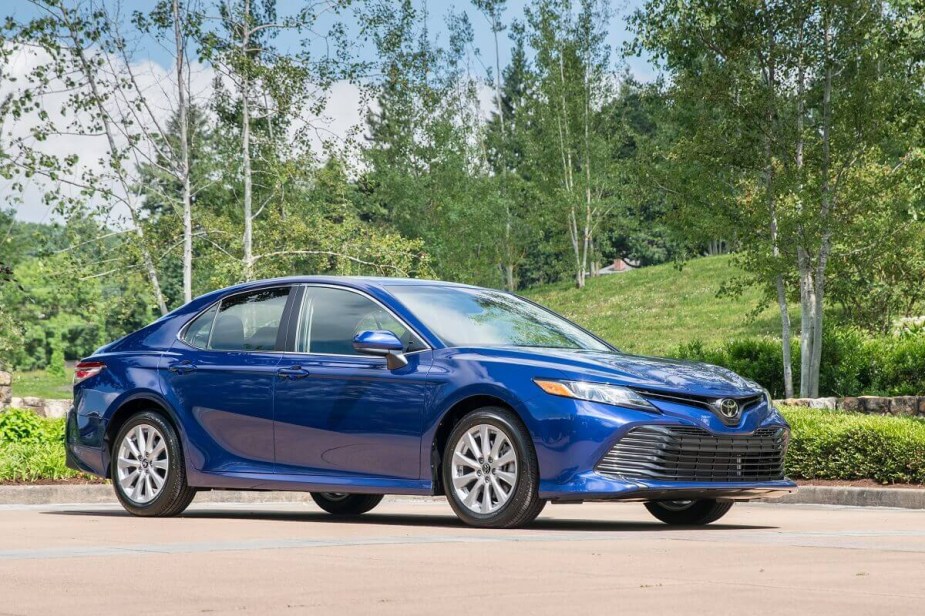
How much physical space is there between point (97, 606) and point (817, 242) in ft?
Answer: 64.5

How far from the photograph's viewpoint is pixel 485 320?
10.6 metres

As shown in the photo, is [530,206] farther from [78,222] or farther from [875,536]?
[875,536]

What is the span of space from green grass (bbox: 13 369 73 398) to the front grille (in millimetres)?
52584

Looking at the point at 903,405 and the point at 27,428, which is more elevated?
the point at 27,428

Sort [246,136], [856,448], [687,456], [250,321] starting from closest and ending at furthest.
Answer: [687,456], [250,321], [856,448], [246,136]

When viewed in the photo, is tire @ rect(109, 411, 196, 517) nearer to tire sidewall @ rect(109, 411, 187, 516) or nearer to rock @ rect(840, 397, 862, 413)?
tire sidewall @ rect(109, 411, 187, 516)

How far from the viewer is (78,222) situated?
3167cm

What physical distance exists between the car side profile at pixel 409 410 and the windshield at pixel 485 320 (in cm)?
2

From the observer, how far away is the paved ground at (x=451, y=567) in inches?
235

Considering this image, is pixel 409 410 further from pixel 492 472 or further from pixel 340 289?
pixel 340 289

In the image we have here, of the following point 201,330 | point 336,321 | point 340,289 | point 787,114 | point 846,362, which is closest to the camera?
point 336,321

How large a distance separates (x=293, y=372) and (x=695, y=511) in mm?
3120

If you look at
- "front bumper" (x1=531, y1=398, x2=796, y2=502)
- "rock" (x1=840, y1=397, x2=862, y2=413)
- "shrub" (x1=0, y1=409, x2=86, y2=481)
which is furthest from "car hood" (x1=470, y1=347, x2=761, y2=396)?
"rock" (x1=840, y1=397, x2=862, y2=413)

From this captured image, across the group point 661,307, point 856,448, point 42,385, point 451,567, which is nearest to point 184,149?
point 856,448
